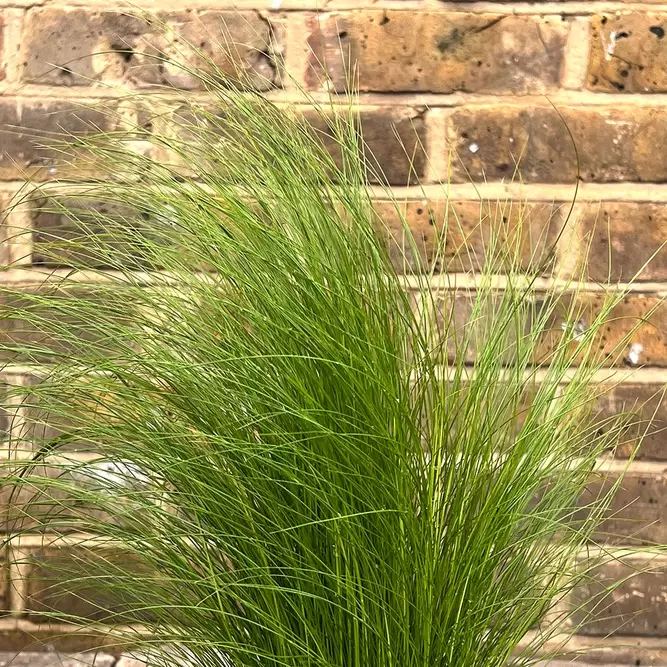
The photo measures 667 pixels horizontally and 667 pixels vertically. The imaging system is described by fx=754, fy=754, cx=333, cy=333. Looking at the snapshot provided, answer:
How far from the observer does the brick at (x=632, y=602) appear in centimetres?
80

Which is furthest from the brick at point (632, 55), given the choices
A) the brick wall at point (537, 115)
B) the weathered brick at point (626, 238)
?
the weathered brick at point (626, 238)

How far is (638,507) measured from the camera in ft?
2.62

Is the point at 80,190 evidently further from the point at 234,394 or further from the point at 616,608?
the point at 616,608

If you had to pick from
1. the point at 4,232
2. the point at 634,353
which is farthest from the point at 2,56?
the point at 634,353

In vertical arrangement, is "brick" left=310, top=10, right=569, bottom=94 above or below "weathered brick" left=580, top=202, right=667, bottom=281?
above

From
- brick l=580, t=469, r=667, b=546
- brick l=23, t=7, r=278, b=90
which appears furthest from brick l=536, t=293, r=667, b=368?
brick l=23, t=7, r=278, b=90

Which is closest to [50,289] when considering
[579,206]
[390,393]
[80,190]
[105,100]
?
[80,190]

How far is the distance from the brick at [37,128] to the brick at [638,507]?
664 mm

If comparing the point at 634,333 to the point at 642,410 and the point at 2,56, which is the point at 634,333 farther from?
the point at 2,56

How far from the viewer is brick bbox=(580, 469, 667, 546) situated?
796 mm

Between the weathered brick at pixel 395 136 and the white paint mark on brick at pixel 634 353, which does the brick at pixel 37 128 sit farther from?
the white paint mark on brick at pixel 634 353

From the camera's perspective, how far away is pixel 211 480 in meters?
0.53

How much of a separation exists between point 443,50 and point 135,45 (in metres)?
0.33

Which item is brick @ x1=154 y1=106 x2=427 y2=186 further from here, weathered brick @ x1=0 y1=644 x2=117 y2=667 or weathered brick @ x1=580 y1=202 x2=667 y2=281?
weathered brick @ x1=0 y1=644 x2=117 y2=667
